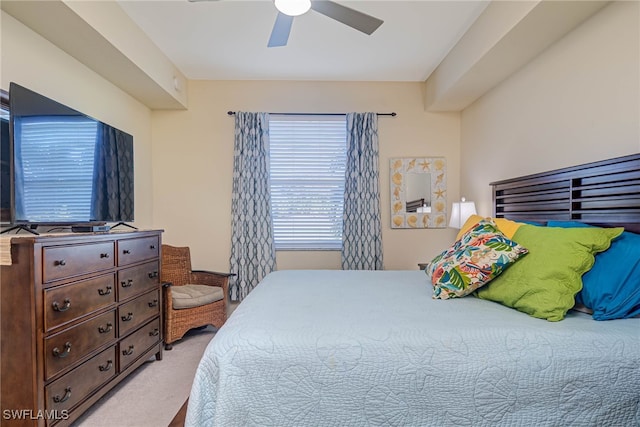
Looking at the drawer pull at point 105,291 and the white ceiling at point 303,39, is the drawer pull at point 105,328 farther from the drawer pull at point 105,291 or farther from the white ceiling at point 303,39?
the white ceiling at point 303,39

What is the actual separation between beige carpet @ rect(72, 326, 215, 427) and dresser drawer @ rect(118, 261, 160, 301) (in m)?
0.60

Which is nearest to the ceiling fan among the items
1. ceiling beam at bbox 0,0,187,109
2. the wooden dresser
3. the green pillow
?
ceiling beam at bbox 0,0,187,109

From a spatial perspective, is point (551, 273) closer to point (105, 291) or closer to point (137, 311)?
point (105, 291)

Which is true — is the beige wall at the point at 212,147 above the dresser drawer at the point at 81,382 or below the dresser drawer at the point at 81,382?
above

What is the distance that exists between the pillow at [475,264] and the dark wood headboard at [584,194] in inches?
22.4

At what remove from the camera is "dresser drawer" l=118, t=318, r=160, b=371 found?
6.98 feet

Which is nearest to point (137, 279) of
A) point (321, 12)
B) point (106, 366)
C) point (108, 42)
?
point (106, 366)

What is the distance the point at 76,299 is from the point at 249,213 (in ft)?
6.55

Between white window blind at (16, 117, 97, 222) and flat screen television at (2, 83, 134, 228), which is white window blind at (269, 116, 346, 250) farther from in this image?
white window blind at (16, 117, 97, 222)

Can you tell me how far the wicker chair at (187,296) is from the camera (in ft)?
9.11

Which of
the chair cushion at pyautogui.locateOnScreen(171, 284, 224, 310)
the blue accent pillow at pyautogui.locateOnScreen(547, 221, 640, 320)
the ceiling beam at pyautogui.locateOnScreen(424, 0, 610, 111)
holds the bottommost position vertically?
the chair cushion at pyautogui.locateOnScreen(171, 284, 224, 310)

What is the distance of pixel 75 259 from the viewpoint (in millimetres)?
1727

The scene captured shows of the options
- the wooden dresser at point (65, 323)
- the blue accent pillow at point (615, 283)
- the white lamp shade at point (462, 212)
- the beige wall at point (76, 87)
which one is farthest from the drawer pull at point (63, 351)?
the white lamp shade at point (462, 212)

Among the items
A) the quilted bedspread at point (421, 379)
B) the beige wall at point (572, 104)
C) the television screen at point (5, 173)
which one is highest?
the beige wall at point (572, 104)
